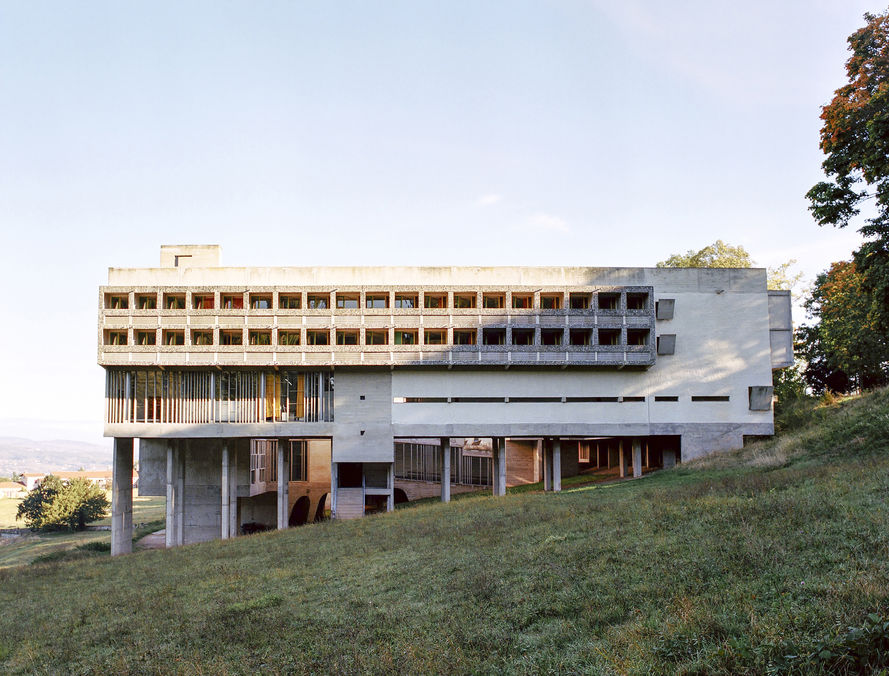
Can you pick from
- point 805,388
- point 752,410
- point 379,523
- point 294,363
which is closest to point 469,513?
point 379,523

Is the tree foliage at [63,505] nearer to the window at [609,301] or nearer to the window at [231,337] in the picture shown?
the window at [231,337]

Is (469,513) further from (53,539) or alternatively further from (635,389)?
(53,539)

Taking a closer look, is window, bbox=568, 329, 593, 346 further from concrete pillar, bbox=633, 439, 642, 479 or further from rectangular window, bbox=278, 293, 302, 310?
rectangular window, bbox=278, 293, 302, 310

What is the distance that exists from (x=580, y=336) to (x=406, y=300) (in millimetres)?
11448

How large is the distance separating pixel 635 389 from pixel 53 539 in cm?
6935

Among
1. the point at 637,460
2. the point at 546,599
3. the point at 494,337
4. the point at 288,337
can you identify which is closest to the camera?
the point at 546,599

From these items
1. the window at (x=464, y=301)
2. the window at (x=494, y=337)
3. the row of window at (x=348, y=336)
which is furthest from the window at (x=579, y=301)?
the window at (x=464, y=301)

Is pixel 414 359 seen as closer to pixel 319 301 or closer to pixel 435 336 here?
pixel 435 336

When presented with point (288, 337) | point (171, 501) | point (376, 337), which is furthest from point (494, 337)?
point (171, 501)

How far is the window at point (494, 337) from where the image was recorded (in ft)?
137

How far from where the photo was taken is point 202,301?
41812 mm

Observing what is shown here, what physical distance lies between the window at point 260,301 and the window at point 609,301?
21.1 meters

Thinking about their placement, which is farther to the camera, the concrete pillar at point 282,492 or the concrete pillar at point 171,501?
the concrete pillar at point 171,501

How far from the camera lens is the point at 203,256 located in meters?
42.6
